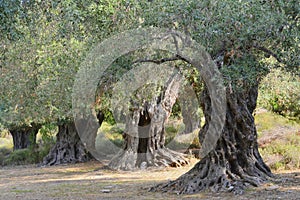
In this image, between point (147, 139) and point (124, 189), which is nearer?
point (124, 189)

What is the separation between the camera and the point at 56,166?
82.2 feet

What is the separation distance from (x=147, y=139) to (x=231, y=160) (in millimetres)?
9803


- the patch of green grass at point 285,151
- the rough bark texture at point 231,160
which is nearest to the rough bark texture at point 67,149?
the patch of green grass at point 285,151

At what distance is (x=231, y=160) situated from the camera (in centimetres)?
1194

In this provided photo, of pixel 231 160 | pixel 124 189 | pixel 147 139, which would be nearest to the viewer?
pixel 231 160

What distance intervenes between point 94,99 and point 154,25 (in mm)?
4031

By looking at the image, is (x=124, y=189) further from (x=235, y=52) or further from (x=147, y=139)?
(x=147, y=139)

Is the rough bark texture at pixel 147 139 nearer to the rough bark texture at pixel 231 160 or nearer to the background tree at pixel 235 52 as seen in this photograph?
the rough bark texture at pixel 231 160

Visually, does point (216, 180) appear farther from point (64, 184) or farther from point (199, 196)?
point (64, 184)

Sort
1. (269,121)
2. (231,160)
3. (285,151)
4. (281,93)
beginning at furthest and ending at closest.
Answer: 1. (269,121)
2. (285,151)
3. (281,93)
4. (231,160)

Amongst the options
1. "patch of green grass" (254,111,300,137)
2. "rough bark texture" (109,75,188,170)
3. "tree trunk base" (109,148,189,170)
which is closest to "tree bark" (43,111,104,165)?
"rough bark texture" (109,75,188,170)

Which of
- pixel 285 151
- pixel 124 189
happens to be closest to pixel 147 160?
pixel 285 151

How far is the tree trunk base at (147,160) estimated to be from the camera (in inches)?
818

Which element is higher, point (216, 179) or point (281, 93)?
point (281, 93)
